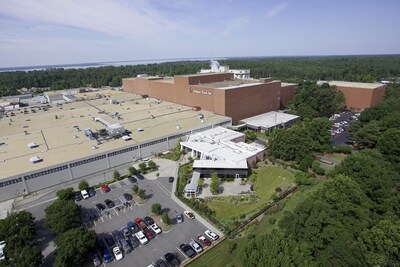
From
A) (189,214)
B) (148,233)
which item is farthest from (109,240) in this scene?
(189,214)

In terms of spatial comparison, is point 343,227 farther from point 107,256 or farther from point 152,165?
point 152,165

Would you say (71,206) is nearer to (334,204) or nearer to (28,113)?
(334,204)

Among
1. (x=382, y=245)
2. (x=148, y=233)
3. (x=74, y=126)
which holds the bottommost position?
(x=148, y=233)

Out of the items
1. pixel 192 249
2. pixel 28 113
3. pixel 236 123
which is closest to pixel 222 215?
pixel 192 249

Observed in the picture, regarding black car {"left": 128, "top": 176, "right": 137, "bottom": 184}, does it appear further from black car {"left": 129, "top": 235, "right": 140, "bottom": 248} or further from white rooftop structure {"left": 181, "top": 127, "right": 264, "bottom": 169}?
black car {"left": 129, "top": 235, "right": 140, "bottom": 248}

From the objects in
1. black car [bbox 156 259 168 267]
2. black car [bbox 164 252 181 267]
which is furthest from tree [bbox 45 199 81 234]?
black car [bbox 164 252 181 267]

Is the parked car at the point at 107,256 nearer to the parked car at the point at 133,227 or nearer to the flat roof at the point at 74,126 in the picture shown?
the parked car at the point at 133,227
